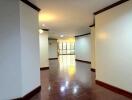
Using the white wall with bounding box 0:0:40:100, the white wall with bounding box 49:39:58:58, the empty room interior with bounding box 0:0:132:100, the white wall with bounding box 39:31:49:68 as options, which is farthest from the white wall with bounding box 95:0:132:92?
the white wall with bounding box 49:39:58:58

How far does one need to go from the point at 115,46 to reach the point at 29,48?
2647mm

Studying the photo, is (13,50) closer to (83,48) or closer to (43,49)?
(43,49)

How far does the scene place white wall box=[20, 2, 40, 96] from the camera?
4.05 metres

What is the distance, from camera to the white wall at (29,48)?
13.3 feet

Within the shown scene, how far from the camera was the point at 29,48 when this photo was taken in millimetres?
4473

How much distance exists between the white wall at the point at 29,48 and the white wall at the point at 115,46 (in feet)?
7.65

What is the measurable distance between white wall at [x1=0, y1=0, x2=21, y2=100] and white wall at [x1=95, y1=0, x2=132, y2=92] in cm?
289

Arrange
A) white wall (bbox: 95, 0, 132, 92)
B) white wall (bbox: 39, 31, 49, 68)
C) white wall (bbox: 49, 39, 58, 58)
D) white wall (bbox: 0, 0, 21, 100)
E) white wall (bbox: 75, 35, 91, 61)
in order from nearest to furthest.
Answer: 1. white wall (bbox: 0, 0, 21, 100)
2. white wall (bbox: 95, 0, 132, 92)
3. white wall (bbox: 39, 31, 49, 68)
4. white wall (bbox: 75, 35, 91, 61)
5. white wall (bbox: 49, 39, 58, 58)

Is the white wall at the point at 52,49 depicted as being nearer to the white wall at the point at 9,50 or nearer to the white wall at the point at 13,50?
the white wall at the point at 13,50

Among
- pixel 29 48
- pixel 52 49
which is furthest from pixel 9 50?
pixel 52 49

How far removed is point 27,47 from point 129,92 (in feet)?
10.1

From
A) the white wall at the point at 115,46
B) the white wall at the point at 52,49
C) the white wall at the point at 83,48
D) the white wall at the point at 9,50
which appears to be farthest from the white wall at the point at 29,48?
the white wall at the point at 52,49

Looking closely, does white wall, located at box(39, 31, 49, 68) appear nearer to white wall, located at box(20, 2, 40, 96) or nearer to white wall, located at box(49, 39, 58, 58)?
white wall, located at box(20, 2, 40, 96)

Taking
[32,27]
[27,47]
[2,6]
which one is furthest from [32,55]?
[2,6]
